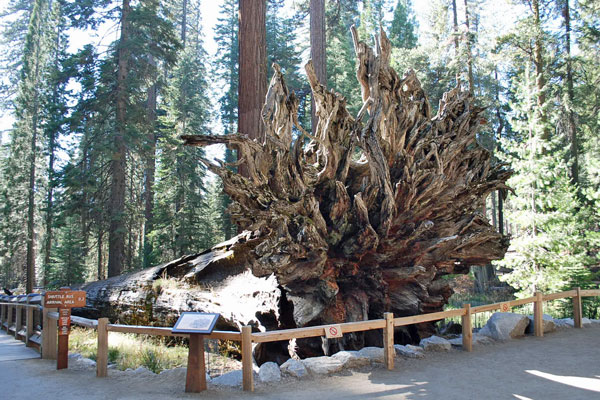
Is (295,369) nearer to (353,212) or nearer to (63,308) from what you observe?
(353,212)

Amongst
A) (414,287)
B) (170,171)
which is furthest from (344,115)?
(170,171)

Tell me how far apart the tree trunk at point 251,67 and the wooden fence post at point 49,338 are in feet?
17.9

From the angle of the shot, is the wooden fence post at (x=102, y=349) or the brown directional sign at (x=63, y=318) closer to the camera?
the wooden fence post at (x=102, y=349)

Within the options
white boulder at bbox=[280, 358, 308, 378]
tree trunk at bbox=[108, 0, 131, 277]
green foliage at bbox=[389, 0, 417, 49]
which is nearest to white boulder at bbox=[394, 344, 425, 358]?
white boulder at bbox=[280, 358, 308, 378]

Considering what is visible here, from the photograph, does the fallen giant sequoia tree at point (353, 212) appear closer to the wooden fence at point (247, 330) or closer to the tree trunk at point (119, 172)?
the wooden fence at point (247, 330)

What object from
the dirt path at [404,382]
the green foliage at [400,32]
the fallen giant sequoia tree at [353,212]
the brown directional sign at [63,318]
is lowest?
the dirt path at [404,382]

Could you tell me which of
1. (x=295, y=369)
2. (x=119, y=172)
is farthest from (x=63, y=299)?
(x=119, y=172)

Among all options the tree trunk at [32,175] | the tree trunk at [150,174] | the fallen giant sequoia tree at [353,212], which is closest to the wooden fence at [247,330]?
the fallen giant sequoia tree at [353,212]

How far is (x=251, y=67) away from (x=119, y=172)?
1040cm

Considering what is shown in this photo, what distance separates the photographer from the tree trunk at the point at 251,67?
1096cm

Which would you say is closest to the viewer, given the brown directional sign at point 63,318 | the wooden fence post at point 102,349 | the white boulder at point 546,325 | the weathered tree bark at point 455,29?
the wooden fence post at point 102,349

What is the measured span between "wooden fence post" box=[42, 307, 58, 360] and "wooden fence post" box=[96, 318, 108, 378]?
2.01m

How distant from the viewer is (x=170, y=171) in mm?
23906

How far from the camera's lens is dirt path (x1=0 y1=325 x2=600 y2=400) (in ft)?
16.4
